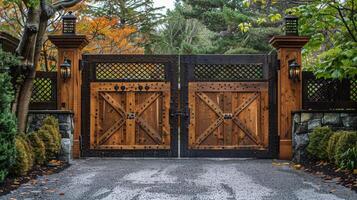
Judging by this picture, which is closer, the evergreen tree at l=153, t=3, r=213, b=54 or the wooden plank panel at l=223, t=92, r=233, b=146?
the wooden plank panel at l=223, t=92, r=233, b=146

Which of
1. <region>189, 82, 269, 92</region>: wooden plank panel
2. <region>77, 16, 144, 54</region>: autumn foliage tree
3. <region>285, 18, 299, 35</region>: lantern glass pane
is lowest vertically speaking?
<region>189, 82, 269, 92</region>: wooden plank panel

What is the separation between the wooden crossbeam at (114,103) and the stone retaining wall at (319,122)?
3.06 m

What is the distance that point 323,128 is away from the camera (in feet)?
23.4

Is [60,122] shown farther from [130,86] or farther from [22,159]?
[22,159]

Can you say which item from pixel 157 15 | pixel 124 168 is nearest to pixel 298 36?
pixel 124 168

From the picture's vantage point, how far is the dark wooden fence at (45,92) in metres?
7.88

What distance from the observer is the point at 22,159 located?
5492 millimetres

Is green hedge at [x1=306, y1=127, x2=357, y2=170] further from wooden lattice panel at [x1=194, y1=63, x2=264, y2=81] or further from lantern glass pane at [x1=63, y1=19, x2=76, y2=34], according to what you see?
lantern glass pane at [x1=63, y1=19, x2=76, y2=34]

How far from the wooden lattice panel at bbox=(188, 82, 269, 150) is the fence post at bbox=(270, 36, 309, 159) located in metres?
0.27

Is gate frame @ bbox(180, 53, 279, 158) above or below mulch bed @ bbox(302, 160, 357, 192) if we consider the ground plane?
above

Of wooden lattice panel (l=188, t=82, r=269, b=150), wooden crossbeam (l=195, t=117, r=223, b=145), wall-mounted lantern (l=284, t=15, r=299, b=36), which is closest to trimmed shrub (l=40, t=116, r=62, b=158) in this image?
wooden lattice panel (l=188, t=82, r=269, b=150)

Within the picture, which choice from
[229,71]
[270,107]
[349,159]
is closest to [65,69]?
[229,71]

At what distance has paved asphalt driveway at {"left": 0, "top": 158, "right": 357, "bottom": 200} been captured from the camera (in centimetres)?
451

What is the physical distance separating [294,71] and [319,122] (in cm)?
96
